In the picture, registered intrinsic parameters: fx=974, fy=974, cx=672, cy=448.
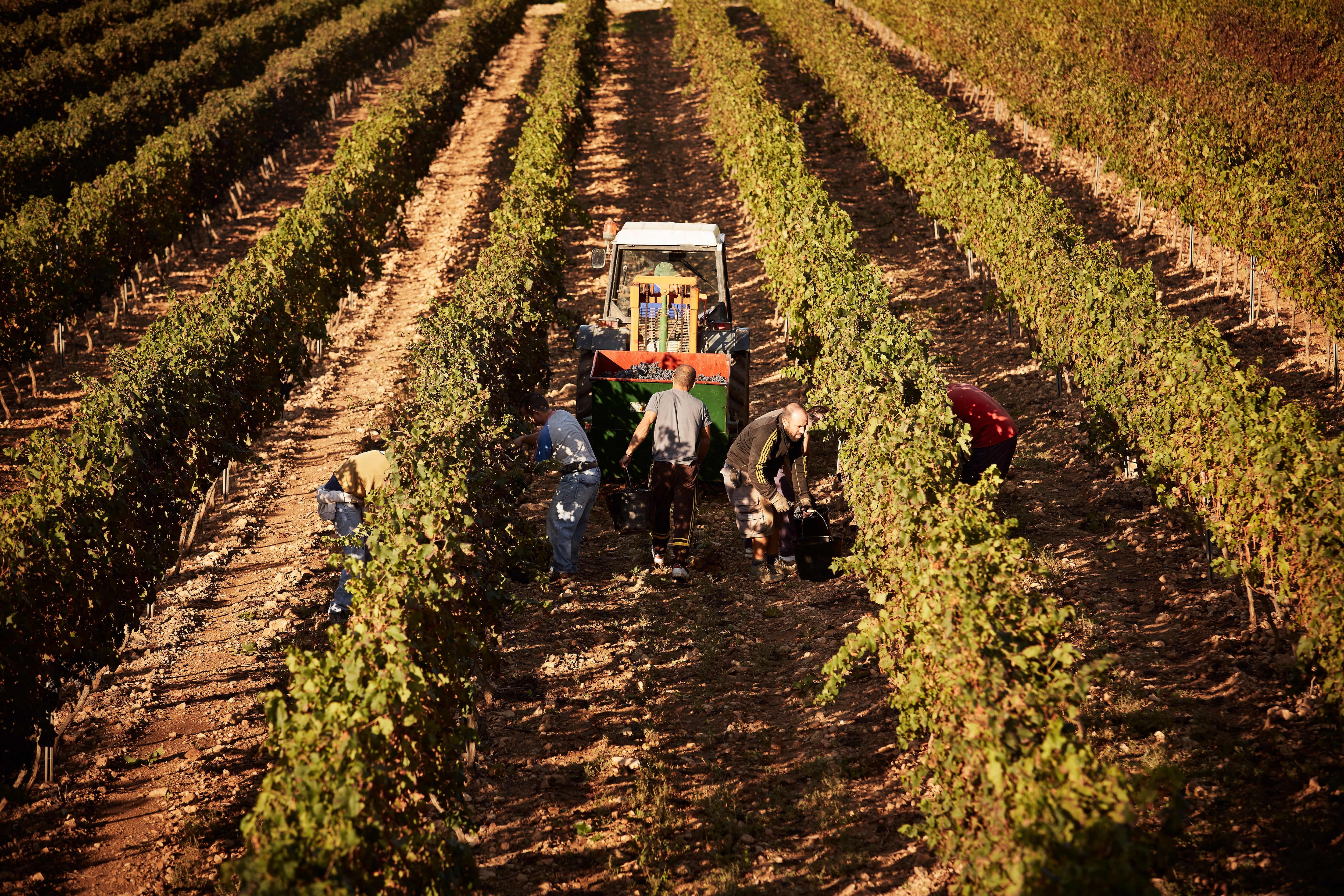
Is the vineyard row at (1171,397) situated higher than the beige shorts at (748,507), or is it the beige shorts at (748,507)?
the vineyard row at (1171,397)

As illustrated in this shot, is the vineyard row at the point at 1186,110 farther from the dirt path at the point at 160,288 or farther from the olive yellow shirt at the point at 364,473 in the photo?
the dirt path at the point at 160,288

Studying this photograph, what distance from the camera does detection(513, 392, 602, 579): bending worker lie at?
840cm

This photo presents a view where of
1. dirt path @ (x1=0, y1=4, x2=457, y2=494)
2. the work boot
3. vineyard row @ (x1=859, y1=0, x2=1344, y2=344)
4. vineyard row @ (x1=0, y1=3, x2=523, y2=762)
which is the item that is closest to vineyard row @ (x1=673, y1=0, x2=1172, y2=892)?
the work boot

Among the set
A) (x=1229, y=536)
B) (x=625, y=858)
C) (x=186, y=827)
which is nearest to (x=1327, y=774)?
(x=1229, y=536)

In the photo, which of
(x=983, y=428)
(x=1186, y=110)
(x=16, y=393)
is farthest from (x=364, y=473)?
(x=1186, y=110)

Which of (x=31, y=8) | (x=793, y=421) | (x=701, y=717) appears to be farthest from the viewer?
(x=31, y=8)

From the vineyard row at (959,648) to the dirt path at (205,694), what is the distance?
4.05m

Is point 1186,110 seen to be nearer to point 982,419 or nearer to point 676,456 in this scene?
point 982,419

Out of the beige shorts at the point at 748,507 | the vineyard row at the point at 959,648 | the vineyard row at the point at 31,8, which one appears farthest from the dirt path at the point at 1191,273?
the vineyard row at the point at 31,8

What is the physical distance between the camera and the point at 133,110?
23609 mm

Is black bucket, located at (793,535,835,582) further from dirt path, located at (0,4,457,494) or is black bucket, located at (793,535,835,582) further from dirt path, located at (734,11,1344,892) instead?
dirt path, located at (0,4,457,494)

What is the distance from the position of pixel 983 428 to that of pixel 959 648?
3.94 meters

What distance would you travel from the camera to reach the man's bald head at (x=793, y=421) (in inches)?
312

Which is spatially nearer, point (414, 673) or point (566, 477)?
A: point (414, 673)
